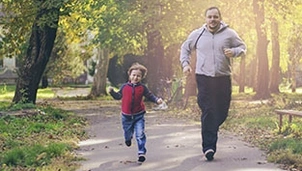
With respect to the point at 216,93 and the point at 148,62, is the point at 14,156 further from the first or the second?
the point at 148,62

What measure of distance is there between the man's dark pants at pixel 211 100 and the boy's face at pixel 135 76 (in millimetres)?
915

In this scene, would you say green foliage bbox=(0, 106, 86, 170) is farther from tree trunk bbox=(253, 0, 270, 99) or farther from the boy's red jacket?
tree trunk bbox=(253, 0, 270, 99)

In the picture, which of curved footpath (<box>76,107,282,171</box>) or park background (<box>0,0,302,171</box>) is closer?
curved footpath (<box>76,107,282,171</box>)

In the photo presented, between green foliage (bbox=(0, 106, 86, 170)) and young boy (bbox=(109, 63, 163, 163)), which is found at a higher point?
young boy (bbox=(109, 63, 163, 163))

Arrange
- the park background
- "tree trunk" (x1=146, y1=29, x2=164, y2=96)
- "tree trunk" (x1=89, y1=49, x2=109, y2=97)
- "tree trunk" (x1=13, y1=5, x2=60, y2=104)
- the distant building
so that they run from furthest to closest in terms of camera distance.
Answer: the distant building < "tree trunk" (x1=89, y1=49, x2=109, y2=97) < "tree trunk" (x1=146, y1=29, x2=164, y2=96) < "tree trunk" (x1=13, y1=5, x2=60, y2=104) < the park background

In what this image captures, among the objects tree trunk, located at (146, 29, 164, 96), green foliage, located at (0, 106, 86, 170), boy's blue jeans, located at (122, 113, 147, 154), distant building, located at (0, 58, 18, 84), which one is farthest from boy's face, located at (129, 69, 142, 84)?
distant building, located at (0, 58, 18, 84)

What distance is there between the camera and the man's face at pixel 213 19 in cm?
867

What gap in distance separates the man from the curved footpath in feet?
1.54

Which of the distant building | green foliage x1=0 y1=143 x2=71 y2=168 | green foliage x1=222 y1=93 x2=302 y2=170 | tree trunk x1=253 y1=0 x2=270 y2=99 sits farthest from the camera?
the distant building

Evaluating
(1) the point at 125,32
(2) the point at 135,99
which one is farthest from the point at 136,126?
(1) the point at 125,32

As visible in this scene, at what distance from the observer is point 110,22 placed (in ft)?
82.1

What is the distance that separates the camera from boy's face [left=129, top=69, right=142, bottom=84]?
29.5 feet

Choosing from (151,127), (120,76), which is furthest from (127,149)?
(120,76)

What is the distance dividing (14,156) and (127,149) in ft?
7.60
